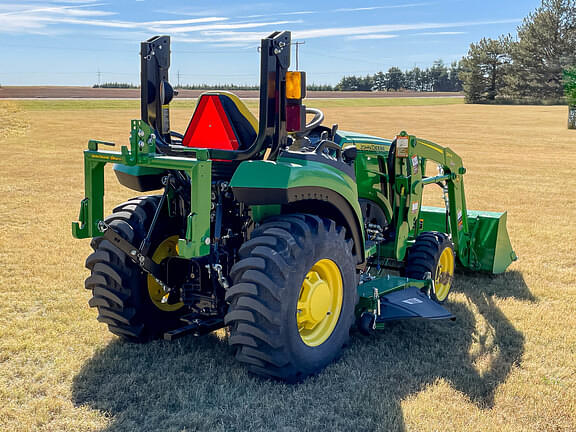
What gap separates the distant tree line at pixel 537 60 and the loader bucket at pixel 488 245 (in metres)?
60.7

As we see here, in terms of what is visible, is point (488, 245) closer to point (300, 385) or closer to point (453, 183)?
point (453, 183)

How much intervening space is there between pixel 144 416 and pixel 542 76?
220ft

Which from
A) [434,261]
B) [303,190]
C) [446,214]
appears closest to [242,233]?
[303,190]

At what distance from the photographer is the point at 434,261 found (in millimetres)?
5562

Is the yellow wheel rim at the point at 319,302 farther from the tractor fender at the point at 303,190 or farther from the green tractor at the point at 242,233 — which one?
the tractor fender at the point at 303,190

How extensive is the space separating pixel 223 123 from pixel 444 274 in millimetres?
2868

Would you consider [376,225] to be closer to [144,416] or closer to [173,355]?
[173,355]

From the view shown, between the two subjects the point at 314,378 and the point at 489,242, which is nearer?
the point at 314,378

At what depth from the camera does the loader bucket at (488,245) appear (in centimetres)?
655

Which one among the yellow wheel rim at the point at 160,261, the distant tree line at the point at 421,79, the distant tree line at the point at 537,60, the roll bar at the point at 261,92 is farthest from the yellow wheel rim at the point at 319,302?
the distant tree line at the point at 421,79

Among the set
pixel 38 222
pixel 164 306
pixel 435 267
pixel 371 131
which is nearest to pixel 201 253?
pixel 164 306

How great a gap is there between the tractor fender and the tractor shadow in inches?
33.6

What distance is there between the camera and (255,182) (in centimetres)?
367

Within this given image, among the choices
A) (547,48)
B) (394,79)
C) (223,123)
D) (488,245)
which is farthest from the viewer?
(394,79)
